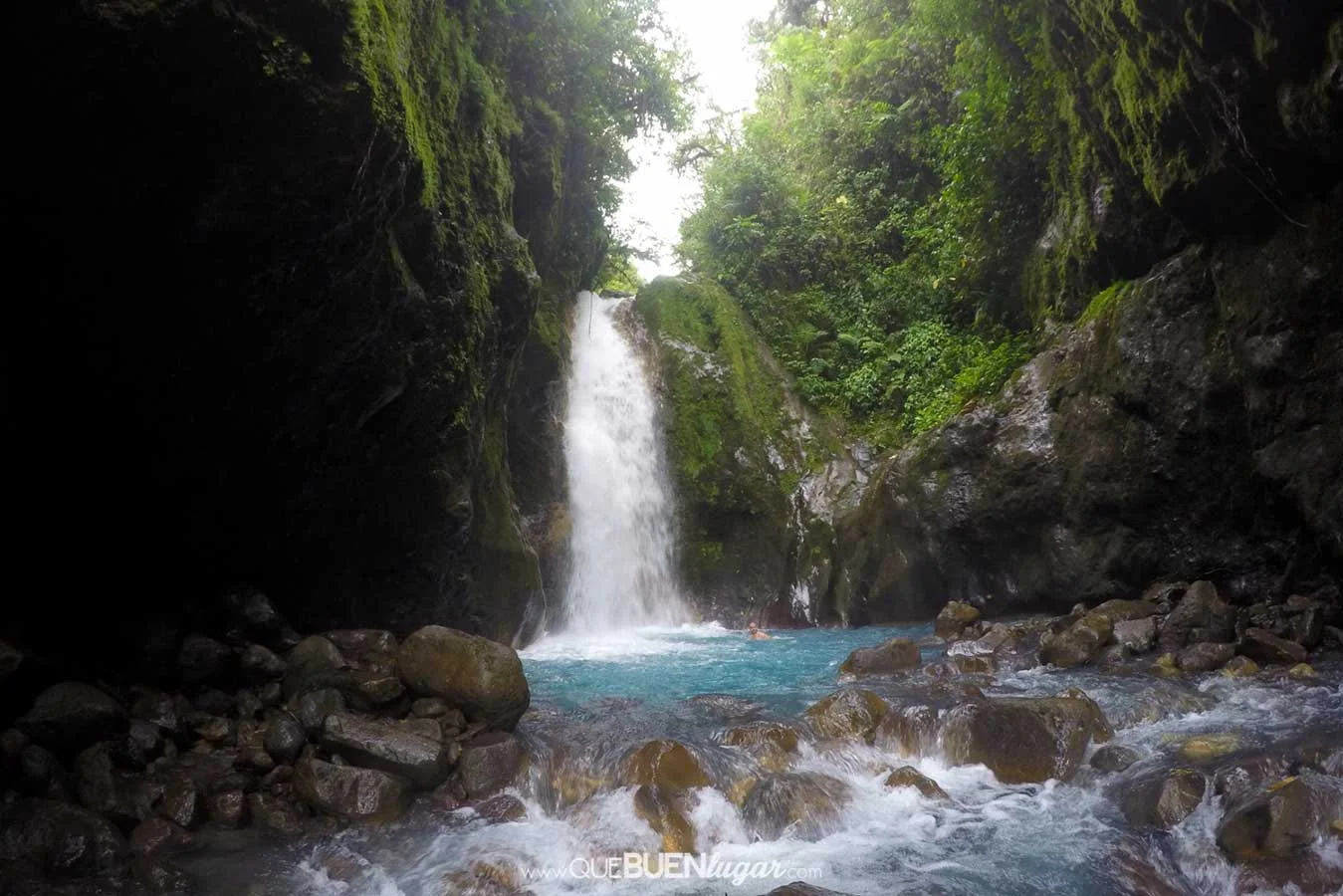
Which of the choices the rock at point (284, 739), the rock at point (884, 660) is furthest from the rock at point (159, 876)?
the rock at point (884, 660)

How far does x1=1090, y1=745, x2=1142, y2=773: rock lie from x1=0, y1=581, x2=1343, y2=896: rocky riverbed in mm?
15

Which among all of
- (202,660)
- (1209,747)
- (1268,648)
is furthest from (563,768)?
(1268,648)

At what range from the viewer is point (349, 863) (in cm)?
491

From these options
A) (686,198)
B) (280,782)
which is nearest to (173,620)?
(280,782)

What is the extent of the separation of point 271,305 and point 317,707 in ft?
10.6

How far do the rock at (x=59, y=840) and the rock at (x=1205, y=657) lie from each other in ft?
29.5

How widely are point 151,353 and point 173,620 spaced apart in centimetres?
248

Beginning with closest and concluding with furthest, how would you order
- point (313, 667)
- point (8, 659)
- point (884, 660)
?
point (8, 659) < point (313, 667) < point (884, 660)

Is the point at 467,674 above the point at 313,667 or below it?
below

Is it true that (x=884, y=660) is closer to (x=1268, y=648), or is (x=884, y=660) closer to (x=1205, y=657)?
(x=1205, y=657)

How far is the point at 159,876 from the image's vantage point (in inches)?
177

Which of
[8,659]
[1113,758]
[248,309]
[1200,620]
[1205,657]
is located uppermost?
[248,309]

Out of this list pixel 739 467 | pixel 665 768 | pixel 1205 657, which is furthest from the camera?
pixel 739 467

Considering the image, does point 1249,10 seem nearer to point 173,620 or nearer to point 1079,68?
point 1079,68
